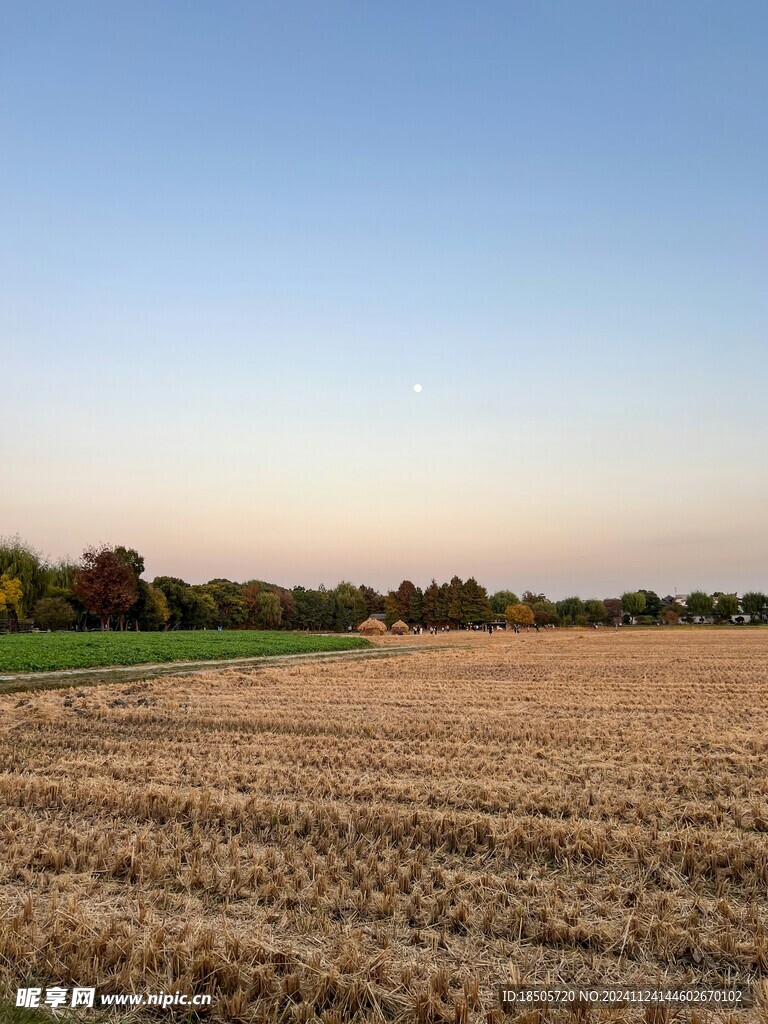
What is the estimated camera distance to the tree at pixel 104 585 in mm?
95438

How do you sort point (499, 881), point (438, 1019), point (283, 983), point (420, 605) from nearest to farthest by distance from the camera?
1. point (438, 1019)
2. point (283, 983)
3. point (499, 881)
4. point (420, 605)

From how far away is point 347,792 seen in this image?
9844 millimetres

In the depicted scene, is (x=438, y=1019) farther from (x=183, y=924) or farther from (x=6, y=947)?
(x=6, y=947)

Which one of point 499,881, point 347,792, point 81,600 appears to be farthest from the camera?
point 81,600

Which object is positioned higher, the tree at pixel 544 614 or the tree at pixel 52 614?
the tree at pixel 52 614

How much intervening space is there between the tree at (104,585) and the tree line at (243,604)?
14cm

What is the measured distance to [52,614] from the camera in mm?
93688

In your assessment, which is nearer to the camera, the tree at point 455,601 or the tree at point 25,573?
the tree at point 25,573

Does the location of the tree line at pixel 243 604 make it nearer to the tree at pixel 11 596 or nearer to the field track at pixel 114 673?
the tree at pixel 11 596

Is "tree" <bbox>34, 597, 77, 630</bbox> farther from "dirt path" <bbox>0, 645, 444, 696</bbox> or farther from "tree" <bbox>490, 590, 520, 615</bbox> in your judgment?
"tree" <bbox>490, 590, 520, 615</bbox>

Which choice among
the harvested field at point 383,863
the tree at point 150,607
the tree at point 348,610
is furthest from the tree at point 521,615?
the harvested field at point 383,863

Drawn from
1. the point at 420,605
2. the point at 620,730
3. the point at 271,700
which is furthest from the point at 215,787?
the point at 420,605

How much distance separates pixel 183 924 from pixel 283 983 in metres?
1.25

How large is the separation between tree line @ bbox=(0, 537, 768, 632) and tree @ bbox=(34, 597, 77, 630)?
0.47ft
